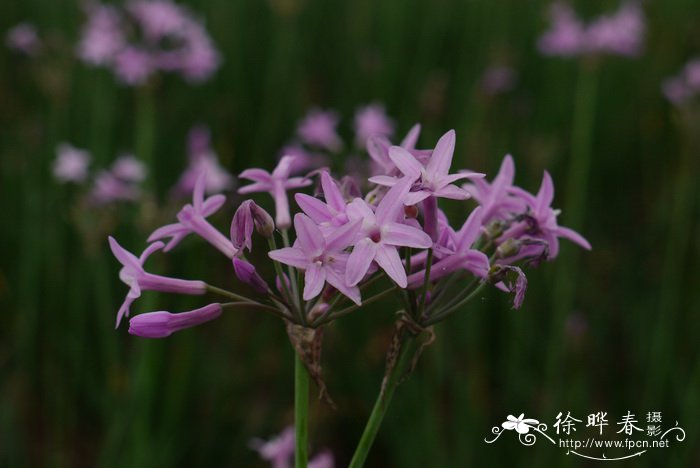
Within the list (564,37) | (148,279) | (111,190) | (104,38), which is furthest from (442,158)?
(564,37)

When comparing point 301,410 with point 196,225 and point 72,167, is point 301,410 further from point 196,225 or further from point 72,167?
point 72,167

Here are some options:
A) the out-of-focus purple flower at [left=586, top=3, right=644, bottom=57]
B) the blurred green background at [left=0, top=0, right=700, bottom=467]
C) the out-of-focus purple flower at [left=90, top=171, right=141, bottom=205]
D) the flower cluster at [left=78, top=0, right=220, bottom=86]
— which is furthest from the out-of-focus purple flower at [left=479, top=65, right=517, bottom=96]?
the out-of-focus purple flower at [left=90, top=171, right=141, bottom=205]

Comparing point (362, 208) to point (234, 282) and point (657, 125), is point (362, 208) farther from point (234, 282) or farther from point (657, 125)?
point (657, 125)

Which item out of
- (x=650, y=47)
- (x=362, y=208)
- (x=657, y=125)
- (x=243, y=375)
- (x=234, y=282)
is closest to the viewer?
(x=362, y=208)

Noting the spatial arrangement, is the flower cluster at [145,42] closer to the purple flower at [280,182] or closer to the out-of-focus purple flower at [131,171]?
the out-of-focus purple flower at [131,171]

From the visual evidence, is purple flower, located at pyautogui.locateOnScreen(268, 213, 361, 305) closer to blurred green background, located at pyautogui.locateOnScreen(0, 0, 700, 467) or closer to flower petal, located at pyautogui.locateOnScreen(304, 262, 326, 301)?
flower petal, located at pyautogui.locateOnScreen(304, 262, 326, 301)

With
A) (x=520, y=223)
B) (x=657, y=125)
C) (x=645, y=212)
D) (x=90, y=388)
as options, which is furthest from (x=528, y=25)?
(x=520, y=223)

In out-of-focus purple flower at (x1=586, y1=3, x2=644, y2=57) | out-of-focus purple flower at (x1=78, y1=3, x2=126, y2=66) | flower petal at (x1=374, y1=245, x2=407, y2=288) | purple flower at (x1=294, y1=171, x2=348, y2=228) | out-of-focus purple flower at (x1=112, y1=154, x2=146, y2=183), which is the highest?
out-of-focus purple flower at (x1=586, y1=3, x2=644, y2=57)
